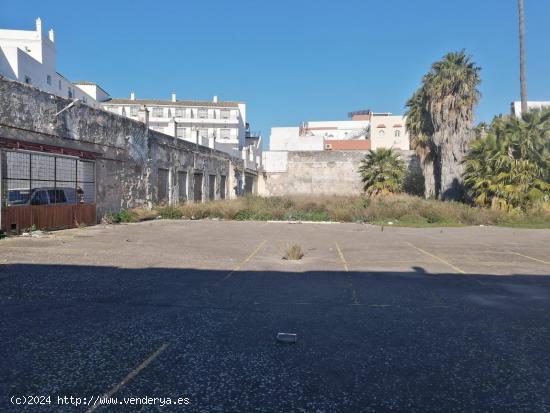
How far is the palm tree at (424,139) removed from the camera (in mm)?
37688

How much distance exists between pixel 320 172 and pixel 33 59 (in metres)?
31.6

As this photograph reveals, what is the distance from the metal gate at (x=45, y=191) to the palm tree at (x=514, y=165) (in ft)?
67.6

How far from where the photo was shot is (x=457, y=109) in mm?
33875

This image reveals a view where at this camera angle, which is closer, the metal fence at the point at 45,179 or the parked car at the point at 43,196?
the metal fence at the point at 45,179

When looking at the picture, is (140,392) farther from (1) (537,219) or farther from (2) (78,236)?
(1) (537,219)

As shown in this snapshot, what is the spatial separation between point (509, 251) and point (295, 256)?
22.4ft

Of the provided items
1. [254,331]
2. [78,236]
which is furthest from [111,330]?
[78,236]

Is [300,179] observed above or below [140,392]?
above

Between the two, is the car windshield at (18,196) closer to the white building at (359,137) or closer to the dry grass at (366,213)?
the dry grass at (366,213)

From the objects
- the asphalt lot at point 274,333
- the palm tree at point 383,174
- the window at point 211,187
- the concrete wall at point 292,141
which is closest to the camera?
the asphalt lot at point 274,333

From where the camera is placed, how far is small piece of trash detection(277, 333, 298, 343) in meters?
5.11

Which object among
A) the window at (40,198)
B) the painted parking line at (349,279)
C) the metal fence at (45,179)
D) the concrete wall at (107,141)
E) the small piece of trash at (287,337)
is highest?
the concrete wall at (107,141)

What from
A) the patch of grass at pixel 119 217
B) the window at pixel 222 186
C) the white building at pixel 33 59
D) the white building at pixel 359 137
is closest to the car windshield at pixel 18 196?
the patch of grass at pixel 119 217

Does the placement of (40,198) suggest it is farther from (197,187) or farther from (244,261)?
(197,187)
